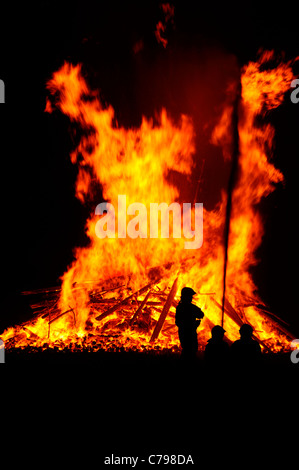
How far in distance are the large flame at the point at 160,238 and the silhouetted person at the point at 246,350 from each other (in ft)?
6.82

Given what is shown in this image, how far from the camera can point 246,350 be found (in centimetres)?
450

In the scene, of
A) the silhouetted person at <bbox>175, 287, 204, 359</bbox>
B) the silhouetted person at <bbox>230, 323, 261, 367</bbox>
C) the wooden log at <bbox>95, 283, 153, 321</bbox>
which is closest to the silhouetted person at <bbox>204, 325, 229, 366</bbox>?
the silhouetted person at <bbox>230, 323, 261, 367</bbox>

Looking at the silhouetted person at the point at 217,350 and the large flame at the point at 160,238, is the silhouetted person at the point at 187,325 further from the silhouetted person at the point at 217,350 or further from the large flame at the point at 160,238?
the large flame at the point at 160,238

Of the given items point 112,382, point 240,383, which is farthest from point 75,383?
point 240,383

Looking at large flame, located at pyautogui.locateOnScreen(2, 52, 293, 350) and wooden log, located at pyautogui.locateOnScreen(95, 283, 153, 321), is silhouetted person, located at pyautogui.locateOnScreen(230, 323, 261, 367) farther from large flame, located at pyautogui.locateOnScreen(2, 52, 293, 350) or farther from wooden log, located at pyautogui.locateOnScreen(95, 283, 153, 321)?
wooden log, located at pyautogui.locateOnScreen(95, 283, 153, 321)

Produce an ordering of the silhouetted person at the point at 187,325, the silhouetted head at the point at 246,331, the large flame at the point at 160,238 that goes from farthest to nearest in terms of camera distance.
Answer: the large flame at the point at 160,238
the silhouetted person at the point at 187,325
the silhouetted head at the point at 246,331

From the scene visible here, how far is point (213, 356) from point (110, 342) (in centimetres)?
246

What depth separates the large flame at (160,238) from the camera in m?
7.25

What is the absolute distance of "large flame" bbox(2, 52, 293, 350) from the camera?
23.8ft

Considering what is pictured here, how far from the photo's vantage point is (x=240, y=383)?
4555mm

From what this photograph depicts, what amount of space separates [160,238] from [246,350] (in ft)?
18.5

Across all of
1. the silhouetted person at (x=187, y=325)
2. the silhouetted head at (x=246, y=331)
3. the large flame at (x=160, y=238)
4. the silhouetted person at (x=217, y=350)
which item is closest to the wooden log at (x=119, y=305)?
the large flame at (x=160, y=238)

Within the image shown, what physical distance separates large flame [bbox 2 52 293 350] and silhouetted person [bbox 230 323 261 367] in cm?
208
